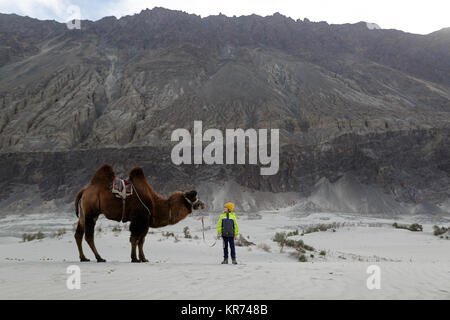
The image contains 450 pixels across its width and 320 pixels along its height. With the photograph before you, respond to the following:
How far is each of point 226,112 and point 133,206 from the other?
50142mm

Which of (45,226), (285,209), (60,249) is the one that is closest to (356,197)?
(285,209)

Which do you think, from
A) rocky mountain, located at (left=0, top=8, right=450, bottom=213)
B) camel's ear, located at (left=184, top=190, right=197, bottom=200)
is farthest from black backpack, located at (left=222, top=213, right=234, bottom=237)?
rocky mountain, located at (left=0, top=8, right=450, bottom=213)

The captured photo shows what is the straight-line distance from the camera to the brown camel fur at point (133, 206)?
7.80 metres

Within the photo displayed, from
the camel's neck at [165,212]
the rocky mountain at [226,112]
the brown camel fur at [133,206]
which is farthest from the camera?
the rocky mountain at [226,112]

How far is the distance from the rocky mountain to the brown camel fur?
3550 cm

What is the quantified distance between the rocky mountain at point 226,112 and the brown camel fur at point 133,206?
116 ft

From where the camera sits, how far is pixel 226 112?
188ft

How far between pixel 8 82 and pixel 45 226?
163 ft

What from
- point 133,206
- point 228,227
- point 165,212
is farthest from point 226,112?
point 133,206

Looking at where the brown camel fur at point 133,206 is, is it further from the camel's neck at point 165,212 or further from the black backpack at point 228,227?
the black backpack at point 228,227

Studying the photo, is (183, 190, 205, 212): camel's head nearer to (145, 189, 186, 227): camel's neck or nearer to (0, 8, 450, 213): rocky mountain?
(145, 189, 186, 227): camel's neck

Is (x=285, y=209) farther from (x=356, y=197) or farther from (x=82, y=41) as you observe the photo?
(x=82, y=41)

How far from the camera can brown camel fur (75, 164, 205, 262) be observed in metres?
7.80

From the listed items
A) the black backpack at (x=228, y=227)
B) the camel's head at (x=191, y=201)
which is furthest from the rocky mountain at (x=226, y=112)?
the camel's head at (x=191, y=201)
